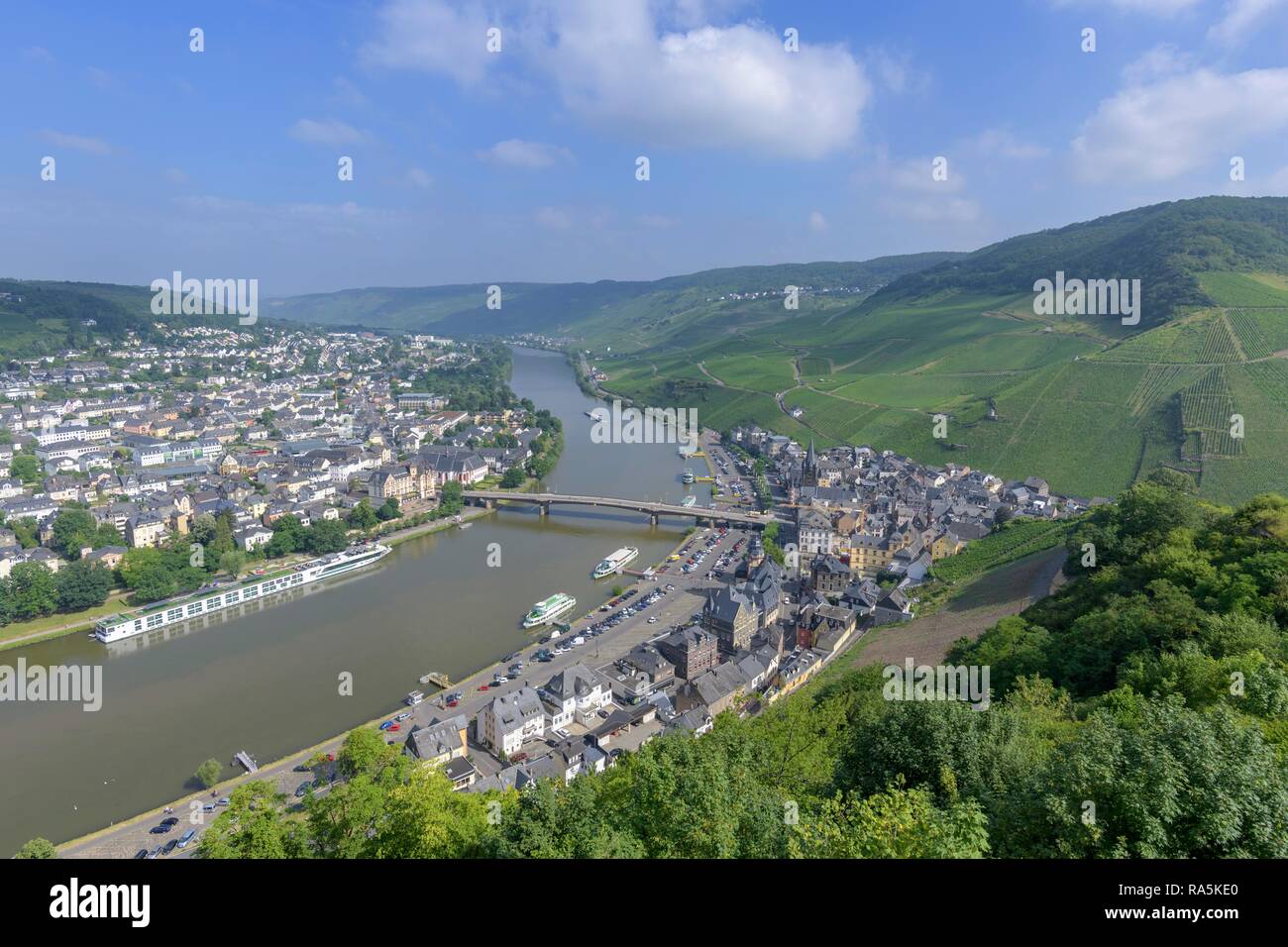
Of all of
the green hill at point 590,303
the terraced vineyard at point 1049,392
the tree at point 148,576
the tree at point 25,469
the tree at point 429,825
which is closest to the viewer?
the tree at point 429,825

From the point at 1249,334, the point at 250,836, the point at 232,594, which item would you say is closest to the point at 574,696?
the point at 250,836

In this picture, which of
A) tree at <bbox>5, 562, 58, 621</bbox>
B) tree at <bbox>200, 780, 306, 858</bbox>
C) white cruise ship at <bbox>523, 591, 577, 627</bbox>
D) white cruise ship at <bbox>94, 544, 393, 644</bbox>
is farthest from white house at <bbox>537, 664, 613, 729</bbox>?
tree at <bbox>5, 562, 58, 621</bbox>

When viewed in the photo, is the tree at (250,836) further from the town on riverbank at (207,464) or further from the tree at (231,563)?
the tree at (231,563)

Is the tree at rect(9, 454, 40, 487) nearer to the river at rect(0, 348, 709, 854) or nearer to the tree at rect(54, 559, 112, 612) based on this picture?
the tree at rect(54, 559, 112, 612)

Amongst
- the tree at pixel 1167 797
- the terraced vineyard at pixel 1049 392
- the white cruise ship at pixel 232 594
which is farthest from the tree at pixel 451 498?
the tree at pixel 1167 797

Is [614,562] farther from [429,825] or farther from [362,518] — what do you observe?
[429,825]

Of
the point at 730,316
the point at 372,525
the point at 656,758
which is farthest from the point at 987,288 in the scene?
the point at 656,758
